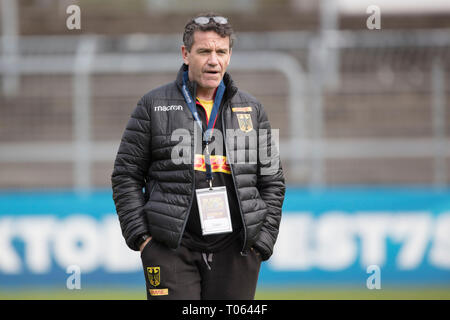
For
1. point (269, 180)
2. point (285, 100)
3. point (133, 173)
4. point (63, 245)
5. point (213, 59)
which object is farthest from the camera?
point (285, 100)

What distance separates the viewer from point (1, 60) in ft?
28.0

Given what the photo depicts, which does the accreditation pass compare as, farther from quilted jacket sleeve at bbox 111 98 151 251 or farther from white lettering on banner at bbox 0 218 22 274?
white lettering on banner at bbox 0 218 22 274

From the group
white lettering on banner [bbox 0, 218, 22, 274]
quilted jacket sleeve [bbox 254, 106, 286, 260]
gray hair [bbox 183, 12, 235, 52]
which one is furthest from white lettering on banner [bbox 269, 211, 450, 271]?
gray hair [bbox 183, 12, 235, 52]

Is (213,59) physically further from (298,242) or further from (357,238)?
(357,238)

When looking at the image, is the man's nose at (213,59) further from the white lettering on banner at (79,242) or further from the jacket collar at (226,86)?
the white lettering on banner at (79,242)

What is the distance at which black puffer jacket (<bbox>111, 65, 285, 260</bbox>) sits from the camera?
11.6 feet

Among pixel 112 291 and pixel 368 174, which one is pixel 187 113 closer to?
pixel 112 291

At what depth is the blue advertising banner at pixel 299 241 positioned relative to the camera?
774cm

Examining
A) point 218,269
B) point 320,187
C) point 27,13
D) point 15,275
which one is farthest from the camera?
point 27,13

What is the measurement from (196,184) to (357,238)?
15.2 ft

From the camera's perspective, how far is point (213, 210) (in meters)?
3.55

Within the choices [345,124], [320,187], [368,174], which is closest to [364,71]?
[345,124]

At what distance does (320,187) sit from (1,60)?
160 inches

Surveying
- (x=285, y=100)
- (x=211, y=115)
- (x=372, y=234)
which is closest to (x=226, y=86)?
(x=211, y=115)
